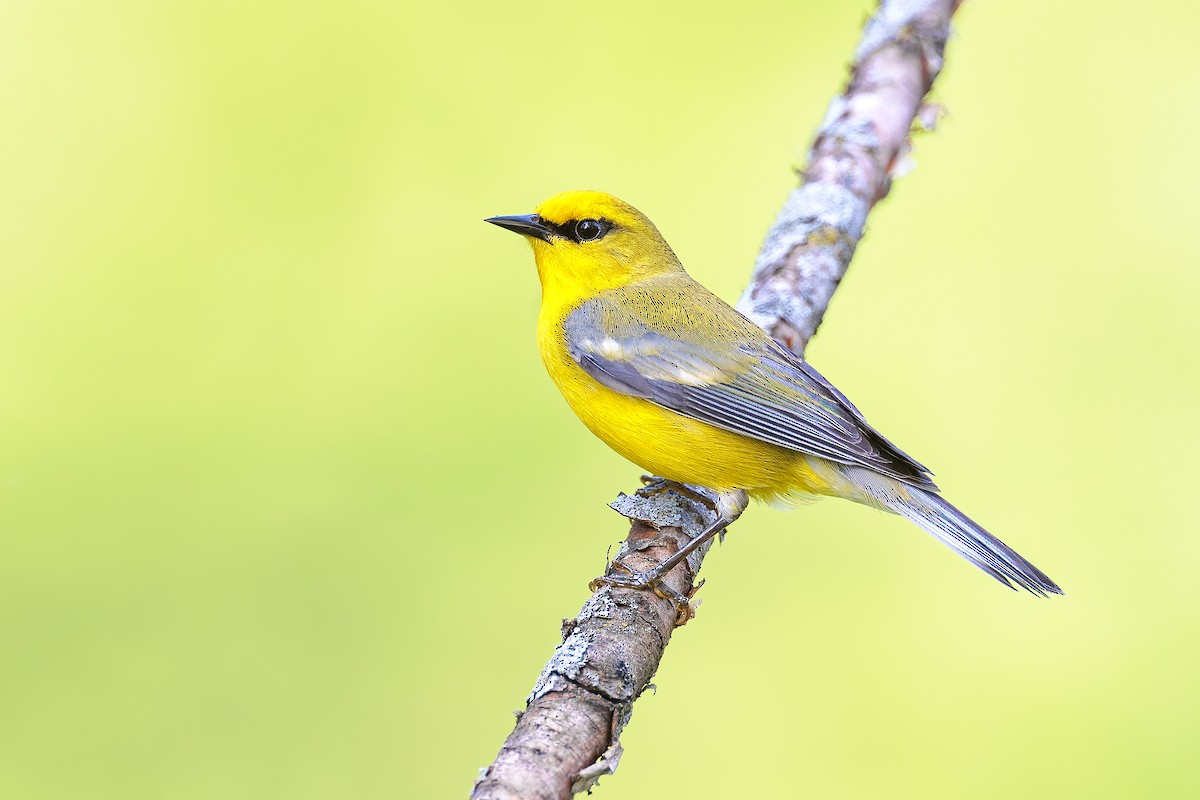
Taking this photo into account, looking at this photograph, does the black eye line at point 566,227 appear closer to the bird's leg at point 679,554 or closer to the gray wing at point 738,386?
the gray wing at point 738,386

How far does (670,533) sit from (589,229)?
1422 millimetres

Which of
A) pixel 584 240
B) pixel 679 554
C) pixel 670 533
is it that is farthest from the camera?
pixel 584 240

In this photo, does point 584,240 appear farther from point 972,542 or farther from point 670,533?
point 972,542

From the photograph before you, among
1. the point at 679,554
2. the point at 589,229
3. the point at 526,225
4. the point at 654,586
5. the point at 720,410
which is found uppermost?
the point at 589,229

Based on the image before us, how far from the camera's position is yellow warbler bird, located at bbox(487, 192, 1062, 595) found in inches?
149

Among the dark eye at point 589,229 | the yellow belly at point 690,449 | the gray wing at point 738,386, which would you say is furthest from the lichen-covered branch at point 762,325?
the dark eye at point 589,229

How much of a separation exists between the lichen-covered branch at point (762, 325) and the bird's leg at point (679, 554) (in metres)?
0.03

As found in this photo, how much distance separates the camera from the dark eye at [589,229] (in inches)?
179

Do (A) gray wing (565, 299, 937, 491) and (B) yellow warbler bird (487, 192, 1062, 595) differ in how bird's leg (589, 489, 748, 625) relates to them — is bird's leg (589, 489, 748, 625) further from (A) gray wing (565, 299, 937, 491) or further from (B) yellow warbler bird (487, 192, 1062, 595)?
(A) gray wing (565, 299, 937, 491)

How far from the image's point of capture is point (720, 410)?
3.85m

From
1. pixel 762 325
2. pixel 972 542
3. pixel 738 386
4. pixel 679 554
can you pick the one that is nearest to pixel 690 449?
pixel 738 386

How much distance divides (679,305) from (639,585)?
55.6 inches

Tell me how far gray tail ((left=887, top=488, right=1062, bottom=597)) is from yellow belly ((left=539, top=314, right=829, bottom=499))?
A: 334mm

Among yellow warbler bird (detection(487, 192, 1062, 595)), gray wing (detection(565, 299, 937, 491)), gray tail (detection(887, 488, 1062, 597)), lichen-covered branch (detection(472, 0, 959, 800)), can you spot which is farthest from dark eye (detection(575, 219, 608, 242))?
gray tail (detection(887, 488, 1062, 597))
